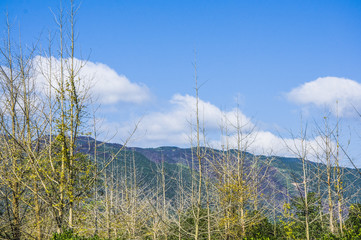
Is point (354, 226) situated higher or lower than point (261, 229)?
higher

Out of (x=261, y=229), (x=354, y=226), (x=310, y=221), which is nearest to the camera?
(x=354, y=226)

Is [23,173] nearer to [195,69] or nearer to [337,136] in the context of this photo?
[195,69]

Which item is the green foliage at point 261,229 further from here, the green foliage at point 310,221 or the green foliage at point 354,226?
the green foliage at point 354,226

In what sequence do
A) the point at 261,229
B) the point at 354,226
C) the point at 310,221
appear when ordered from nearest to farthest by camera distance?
the point at 354,226
the point at 261,229
the point at 310,221

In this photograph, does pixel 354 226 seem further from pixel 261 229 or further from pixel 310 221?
pixel 310 221

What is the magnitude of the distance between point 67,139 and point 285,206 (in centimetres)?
950

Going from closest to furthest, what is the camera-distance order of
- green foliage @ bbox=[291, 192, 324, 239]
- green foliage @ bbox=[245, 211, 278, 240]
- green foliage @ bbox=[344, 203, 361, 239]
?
green foliage @ bbox=[344, 203, 361, 239] → green foliage @ bbox=[245, 211, 278, 240] → green foliage @ bbox=[291, 192, 324, 239]

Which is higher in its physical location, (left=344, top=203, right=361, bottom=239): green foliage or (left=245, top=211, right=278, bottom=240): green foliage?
(left=344, top=203, right=361, bottom=239): green foliage

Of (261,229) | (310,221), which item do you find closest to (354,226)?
(261,229)

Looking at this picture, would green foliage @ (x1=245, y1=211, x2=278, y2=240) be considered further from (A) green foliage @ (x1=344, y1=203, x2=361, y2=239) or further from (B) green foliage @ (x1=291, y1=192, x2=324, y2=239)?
(A) green foliage @ (x1=344, y1=203, x2=361, y2=239)

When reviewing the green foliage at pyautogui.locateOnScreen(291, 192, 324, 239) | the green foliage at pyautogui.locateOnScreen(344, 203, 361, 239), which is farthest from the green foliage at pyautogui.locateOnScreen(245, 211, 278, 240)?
the green foliage at pyautogui.locateOnScreen(344, 203, 361, 239)

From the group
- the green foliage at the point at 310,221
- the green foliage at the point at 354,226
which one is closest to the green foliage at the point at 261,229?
the green foliage at the point at 310,221

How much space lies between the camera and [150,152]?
141875 mm

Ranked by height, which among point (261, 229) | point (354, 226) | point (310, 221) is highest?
point (354, 226)
